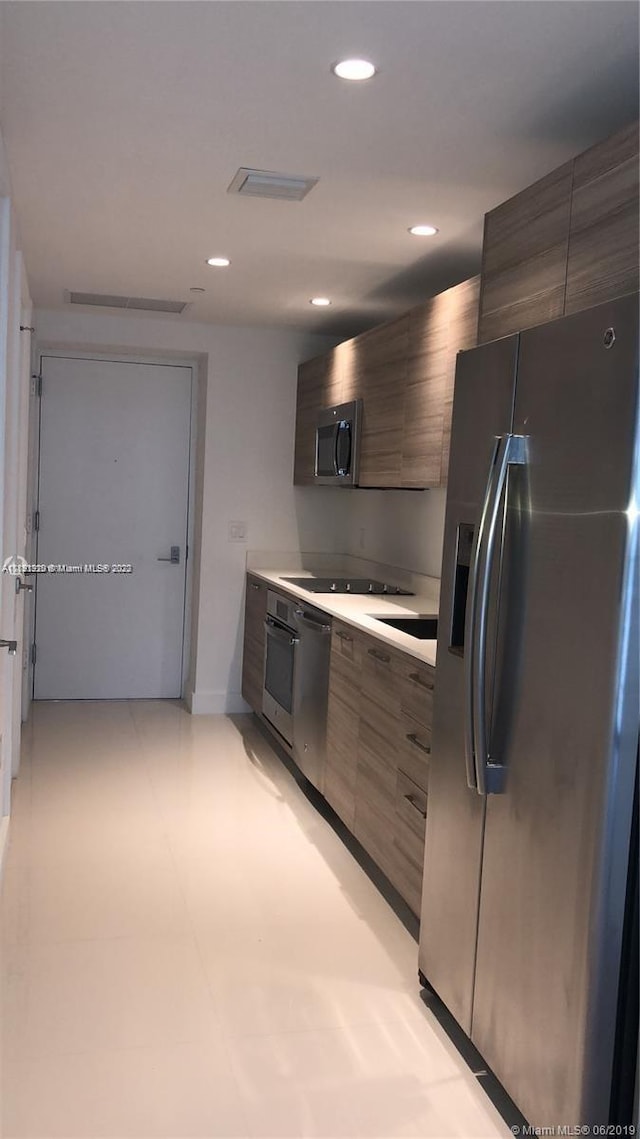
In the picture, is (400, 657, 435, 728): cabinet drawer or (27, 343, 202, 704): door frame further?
(27, 343, 202, 704): door frame

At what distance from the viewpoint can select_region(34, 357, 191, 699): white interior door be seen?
5656mm

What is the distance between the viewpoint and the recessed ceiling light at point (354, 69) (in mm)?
2082

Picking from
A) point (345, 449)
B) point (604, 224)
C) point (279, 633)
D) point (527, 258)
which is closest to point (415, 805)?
point (527, 258)

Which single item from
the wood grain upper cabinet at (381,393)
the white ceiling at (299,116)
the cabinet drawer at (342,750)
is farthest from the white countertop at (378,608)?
the white ceiling at (299,116)

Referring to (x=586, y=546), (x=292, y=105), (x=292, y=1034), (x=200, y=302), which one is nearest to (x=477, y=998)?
(x=292, y=1034)

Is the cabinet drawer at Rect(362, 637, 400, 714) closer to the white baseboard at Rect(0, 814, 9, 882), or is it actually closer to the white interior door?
the white baseboard at Rect(0, 814, 9, 882)

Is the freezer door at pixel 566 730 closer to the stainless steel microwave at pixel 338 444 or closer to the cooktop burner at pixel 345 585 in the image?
the stainless steel microwave at pixel 338 444

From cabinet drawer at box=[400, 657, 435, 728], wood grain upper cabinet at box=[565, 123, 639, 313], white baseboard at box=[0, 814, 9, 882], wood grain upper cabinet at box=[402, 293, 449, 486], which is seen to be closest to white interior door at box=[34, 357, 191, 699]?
white baseboard at box=[0, 814, 9, 882]

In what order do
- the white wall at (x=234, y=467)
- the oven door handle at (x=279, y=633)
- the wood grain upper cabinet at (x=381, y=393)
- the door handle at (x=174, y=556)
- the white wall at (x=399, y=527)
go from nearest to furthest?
the wood grain upper cabinet at (x=381, y=393) < the oven door handle at (x=279, y=633) < the white wall at (x=399, y=527) < the white wall at (x=234, y=467) < the door handle at (x=174, y=556)

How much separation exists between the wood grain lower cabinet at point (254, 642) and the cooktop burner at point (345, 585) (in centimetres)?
25

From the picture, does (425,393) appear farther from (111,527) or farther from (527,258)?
(111,527)

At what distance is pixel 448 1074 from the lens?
226 cm

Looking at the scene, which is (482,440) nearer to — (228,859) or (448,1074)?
(448,1074)

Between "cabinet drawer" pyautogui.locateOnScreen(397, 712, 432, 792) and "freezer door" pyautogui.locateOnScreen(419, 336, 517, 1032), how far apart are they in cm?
25
